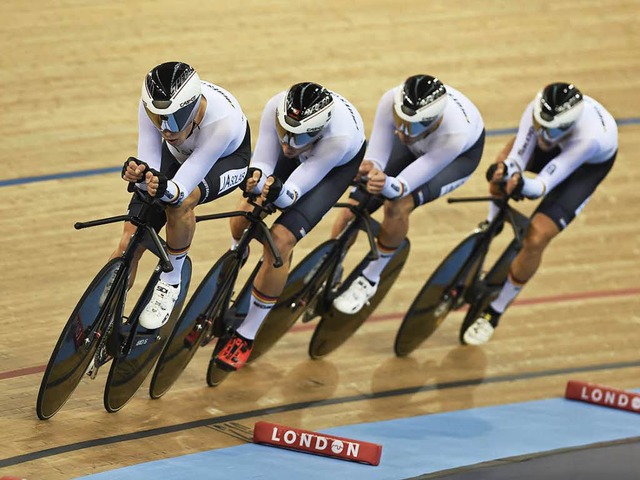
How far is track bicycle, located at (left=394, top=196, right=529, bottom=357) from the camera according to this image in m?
6.75

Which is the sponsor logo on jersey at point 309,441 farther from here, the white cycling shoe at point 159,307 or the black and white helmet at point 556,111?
the black and white helmet at point 556,111

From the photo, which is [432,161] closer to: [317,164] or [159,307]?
[317,164]

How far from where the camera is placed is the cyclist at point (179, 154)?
16.8 ft

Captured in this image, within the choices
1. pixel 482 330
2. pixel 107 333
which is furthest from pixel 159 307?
pixel 482 330

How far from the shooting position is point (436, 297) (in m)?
6.80

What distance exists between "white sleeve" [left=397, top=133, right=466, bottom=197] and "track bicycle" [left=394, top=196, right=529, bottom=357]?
336 millimetres

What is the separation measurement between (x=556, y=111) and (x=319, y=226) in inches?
76.7

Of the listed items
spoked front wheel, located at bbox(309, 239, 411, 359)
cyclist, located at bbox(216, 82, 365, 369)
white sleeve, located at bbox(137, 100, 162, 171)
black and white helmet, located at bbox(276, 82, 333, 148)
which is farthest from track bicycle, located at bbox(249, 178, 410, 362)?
white sleeve, located at bbox(137, 100, 162, 171)

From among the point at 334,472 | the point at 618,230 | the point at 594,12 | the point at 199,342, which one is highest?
the point at 594,12

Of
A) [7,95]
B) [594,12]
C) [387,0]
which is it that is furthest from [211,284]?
[594,12]

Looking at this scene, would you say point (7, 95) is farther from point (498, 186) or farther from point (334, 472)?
point (334, 472)

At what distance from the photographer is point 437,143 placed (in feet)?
20.9

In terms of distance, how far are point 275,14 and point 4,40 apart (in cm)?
208

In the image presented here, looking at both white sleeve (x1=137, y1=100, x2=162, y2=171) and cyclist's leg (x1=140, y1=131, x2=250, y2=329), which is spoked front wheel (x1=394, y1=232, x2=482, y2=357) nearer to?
cyclist's leg (x1=140, y1=131, x2=250, y2=329)
